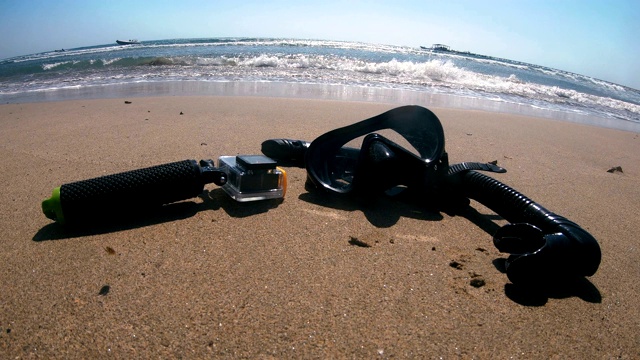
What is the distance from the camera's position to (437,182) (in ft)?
7.79

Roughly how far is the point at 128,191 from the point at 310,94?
6.27m

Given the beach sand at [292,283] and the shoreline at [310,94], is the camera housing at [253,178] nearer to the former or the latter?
the beach sand at [292,283]

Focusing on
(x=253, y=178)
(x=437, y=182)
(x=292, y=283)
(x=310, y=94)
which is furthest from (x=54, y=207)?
(x=310, y=94)

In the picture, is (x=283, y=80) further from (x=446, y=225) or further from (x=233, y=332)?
(x=233, y=332)

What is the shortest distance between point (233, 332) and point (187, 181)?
99 cm

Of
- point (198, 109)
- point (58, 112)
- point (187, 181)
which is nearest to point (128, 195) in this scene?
point (187, 181)

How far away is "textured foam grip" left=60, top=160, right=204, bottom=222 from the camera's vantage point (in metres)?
1.85

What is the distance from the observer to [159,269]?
163 cm

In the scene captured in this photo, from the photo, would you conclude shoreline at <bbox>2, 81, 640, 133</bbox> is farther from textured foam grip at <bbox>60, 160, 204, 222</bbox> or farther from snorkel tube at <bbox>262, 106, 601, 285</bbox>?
textured foam grip at <bbox>60, 160, 204, 222</bbox>

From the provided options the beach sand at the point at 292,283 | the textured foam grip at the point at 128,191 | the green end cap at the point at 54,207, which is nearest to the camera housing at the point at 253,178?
the beach sand at the point at 292,283

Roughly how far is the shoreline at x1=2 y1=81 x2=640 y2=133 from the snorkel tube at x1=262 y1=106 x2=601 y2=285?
4890 millimetres

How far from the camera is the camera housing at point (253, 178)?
2.22 metres

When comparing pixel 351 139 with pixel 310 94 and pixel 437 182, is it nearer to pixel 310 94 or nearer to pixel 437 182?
pixel 437 182

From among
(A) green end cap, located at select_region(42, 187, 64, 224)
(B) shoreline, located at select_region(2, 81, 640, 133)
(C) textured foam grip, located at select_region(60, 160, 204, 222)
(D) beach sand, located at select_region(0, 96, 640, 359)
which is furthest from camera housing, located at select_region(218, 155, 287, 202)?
(B) shoreline, located at select_region(2, 81, 640, 133)
